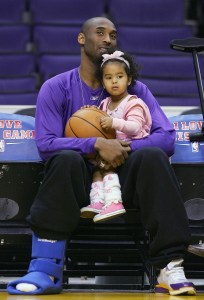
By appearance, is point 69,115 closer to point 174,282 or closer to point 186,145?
point 186,145

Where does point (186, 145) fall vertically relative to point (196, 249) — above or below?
above

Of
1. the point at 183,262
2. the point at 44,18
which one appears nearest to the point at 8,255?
the point at 183,262

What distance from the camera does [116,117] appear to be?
4090 mm

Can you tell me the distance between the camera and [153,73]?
720 centimetres

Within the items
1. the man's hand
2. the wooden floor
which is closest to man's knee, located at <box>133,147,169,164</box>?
the man's hand

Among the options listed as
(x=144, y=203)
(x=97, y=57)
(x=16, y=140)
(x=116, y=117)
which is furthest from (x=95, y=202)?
(x=97, y=57)

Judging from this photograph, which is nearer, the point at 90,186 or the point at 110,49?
the point at 90,186

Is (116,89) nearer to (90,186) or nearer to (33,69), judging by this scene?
(90,186)

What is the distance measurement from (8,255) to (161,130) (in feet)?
2.91

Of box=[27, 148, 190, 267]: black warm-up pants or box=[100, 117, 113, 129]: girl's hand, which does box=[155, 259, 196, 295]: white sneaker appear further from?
box=[100, 117, 113, 129]: girl's hand

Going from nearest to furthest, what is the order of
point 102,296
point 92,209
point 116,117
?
point 102,296
point 92,209
point 116,117

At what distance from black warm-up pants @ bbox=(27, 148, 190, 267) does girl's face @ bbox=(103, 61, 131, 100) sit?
41cm

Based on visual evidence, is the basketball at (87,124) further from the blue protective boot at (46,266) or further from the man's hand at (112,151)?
the blue protective boot at (46,266)

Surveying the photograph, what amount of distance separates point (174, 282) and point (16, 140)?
1019mm
